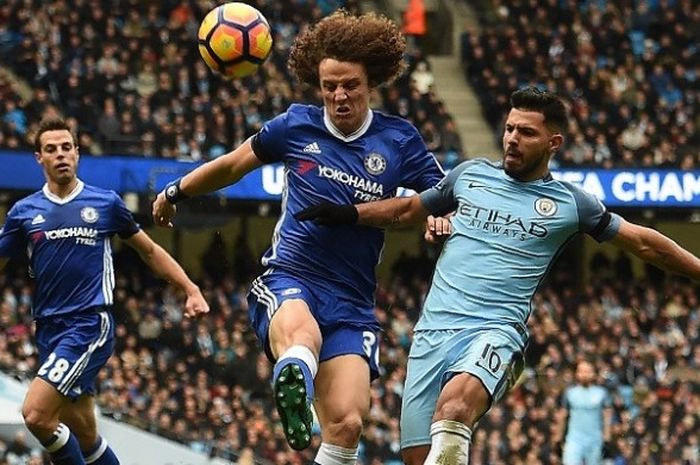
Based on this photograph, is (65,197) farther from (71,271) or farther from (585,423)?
(585,423)

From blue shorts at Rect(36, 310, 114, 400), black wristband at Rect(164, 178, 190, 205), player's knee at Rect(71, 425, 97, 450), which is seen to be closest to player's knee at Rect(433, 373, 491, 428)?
black wristband at Rect(164, 178, 190, 205)

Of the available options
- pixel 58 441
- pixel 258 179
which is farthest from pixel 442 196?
pixel 258 179

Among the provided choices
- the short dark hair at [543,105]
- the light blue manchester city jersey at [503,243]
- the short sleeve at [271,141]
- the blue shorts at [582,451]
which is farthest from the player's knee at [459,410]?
the blue shorts at [582,451]

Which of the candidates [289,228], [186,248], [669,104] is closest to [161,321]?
[186,248]

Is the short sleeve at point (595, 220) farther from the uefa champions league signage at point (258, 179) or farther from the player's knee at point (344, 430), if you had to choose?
the uefa champions league signage at point (258, 179)

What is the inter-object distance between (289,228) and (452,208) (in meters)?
0.84

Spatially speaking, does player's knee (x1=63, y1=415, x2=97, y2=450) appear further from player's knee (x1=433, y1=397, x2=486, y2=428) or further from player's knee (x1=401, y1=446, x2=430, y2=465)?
player's knee (x1=433, y1=397, x2=486, y2=428)

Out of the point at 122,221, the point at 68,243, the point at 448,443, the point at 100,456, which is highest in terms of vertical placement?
the point at 122,221

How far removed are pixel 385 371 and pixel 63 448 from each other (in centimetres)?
1089

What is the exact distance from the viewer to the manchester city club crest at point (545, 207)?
8258 mm

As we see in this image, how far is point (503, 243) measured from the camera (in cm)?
824

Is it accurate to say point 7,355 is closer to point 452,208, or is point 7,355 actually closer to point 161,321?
point 161,321

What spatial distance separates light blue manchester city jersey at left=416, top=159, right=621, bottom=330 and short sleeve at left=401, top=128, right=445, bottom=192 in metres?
0.31

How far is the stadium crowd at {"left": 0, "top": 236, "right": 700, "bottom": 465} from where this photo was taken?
1878 centimetres
